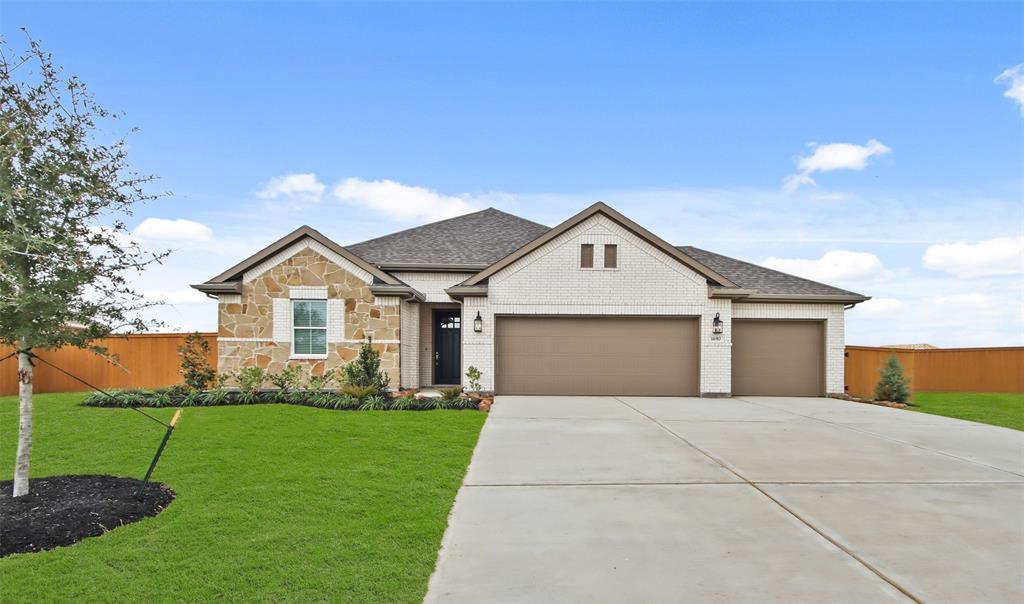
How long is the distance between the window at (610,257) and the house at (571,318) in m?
0.04

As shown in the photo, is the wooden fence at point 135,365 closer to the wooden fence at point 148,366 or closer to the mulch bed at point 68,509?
the wooden fence at point 148,366

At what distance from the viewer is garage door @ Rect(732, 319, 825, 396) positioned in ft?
50.1

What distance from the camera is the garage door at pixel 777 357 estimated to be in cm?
1527

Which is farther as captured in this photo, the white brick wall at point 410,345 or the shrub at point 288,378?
→ the white brick wall at point 410,345

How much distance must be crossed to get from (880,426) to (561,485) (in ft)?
26.2

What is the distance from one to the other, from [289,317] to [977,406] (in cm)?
1960

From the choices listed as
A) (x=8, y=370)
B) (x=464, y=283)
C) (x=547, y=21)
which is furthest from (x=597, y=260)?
(x=8, y=370)

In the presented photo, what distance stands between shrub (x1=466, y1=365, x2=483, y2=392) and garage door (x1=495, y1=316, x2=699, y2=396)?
2.43ft

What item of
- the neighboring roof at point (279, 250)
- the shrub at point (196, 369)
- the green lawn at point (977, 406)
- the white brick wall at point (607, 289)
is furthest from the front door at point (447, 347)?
the green lawn at point (977, 406)

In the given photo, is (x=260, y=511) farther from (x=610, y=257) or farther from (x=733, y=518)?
(x=610, y=257)

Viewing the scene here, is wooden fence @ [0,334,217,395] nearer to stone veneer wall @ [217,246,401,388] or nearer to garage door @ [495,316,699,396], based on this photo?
stone veneer wall @ [217,246,401,388]

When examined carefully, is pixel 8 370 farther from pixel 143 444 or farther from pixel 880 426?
pixel 880 426

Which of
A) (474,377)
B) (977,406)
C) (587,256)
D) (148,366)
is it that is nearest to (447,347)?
(474,377)

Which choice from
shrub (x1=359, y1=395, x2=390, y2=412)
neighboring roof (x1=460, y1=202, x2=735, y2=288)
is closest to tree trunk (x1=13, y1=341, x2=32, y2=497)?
shrub (x1=359, y1=395, x2=390, y2=412)
